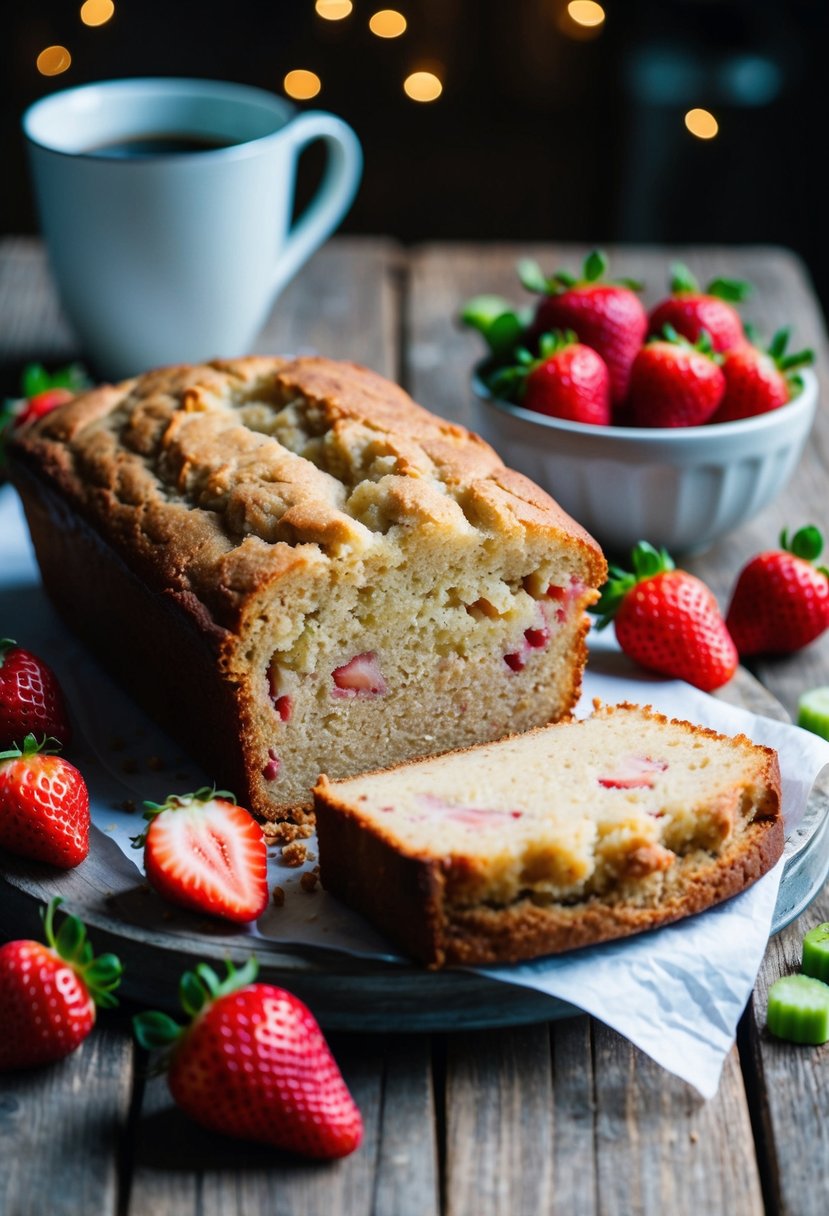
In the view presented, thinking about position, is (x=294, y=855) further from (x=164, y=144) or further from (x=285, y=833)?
(x=164, y=144)

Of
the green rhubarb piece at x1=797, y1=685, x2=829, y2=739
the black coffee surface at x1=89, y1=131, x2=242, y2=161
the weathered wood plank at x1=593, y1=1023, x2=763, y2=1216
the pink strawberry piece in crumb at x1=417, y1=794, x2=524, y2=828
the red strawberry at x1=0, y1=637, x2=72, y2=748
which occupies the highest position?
the black coffee surface at x1=89, y1=131, x2=242, y2=161

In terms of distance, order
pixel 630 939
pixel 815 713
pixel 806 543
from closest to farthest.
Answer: pixel 630 939, pixel 815 713, pixel 806 543

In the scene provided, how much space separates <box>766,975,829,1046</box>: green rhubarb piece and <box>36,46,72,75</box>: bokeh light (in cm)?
624

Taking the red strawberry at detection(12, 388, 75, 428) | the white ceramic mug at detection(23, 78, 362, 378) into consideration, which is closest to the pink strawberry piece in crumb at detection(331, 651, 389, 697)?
the red strawberry at detection(12, 388, 75, 428)

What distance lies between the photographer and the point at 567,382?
345cm

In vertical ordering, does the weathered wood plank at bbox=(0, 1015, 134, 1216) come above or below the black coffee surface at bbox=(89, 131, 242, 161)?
below

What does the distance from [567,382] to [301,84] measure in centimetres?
443

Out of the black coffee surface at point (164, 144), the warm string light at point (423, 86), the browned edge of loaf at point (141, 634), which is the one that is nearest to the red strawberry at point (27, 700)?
the browned edge of loaf at point (141, 634)

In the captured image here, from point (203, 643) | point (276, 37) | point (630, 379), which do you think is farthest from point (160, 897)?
point (276, 37)

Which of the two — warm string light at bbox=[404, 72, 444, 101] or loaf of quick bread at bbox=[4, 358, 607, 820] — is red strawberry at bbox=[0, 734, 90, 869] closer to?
loaf of quick bread at bbox=[4, 358, 607, 820]

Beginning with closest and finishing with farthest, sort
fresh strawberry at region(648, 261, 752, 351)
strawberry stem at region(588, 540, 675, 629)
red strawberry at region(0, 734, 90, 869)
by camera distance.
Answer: red strawberry at region(0, 734, 90, 869) → strawberry stem at region(588, 540, 675, 629) → fresh strawberry at region(648, 261, 752, 351)

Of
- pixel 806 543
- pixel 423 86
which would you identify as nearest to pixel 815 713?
pixel 806 543

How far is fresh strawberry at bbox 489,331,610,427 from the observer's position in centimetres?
345

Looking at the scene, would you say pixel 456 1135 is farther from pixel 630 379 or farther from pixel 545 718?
pixel 630 379
